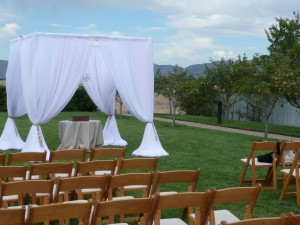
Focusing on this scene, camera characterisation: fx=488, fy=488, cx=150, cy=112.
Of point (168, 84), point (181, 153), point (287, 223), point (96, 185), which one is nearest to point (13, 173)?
point (96, 185)

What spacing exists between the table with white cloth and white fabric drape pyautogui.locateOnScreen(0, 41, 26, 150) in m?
1.15

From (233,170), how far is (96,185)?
5.09 metres

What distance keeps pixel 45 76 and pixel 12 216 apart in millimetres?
7392

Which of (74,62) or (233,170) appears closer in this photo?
(233,170)

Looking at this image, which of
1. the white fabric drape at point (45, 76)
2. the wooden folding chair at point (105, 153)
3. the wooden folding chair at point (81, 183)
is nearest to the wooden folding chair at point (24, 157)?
the wooden folding chair at point (105, 153)

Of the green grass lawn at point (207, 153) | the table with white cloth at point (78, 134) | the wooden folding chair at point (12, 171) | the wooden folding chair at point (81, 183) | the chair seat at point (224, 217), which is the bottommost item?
the green grass lawn at point (207, 153)

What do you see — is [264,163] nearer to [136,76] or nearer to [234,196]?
[234,196]

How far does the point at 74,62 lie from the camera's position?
10.8 m

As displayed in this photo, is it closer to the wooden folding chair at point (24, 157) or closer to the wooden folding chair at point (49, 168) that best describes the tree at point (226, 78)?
the wooden folding chair at point (24, 157)

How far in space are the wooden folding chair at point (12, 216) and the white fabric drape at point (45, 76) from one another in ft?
23.3

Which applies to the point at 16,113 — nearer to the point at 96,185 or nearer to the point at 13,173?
the point at 13,173

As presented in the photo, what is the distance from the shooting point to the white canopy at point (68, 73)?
1036 centimetres

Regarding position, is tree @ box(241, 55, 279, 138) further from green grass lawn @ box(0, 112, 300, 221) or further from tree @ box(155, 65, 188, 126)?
tree @ box(155, 65, 188, 126)

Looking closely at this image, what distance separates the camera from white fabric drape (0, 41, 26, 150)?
1175 cm
